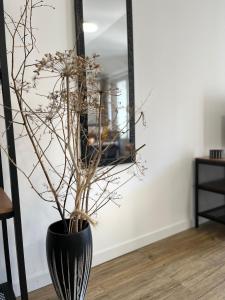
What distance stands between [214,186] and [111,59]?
1531 millimetres

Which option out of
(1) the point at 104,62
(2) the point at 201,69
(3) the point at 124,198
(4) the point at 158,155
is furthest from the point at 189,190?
(1) the point at 104,62

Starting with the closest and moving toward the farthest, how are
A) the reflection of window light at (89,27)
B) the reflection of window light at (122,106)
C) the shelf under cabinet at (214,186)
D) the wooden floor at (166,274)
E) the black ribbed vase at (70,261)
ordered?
the black ribbed vase at (70,261) < the wooden floor at (166,274) < the reflection of window light at (89,27) < the reflection of window light at (122,106) < the shelf under cabinet at (214,186)

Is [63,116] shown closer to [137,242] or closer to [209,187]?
[137,242]

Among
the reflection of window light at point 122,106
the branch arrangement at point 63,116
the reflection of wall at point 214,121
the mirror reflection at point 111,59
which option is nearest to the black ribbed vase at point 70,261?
the branch arrangement at point 63,116

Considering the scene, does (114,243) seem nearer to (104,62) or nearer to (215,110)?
(104,62)

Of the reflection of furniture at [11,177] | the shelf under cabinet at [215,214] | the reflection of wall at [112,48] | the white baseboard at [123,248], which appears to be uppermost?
the reflection of wall at [112,48]

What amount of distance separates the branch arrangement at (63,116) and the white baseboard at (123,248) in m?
0.42

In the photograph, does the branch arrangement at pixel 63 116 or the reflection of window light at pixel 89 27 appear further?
the reflection of window light at pixel 89 27

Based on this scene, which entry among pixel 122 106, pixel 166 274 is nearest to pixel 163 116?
pixel 122 106

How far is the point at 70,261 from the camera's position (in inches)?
52.4

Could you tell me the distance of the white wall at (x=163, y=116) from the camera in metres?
1.77

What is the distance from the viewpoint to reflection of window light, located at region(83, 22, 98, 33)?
181cm

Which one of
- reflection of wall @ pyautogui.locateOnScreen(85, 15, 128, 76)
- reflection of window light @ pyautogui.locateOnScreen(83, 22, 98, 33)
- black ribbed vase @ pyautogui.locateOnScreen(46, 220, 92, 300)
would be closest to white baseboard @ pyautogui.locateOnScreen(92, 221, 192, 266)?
black ribbed vase @ pyautogui.locateOnScreen(46, 220, 92, 300)

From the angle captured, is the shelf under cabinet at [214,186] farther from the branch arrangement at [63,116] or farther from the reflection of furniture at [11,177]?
the reflection of furniture at [11,177]
